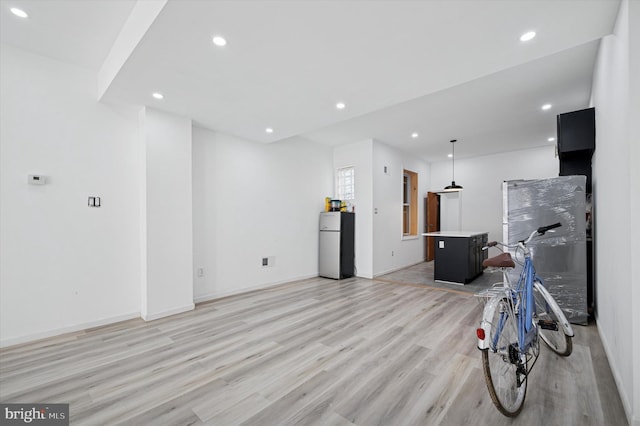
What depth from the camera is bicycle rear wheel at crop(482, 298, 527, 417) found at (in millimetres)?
1596

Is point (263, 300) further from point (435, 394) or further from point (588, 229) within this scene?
point (588, 229)

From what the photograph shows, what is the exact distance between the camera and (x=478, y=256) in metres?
5.74

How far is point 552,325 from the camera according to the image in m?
2.06

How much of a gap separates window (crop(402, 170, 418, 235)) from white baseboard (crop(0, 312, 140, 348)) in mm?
6496

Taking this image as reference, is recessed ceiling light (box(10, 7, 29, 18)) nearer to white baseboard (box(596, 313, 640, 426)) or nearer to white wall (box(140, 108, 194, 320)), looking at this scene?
white wall (box(140, 108, 194, 320))

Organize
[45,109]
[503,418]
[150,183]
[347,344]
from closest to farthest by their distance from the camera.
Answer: [503,418], [347,344], [45,109], [150,183]

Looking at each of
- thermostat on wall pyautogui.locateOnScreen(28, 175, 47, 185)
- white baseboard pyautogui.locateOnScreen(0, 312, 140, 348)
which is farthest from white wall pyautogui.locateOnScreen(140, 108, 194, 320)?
thermostat on wall pyautogui.locateOnScreen(28, 175, 47, 185)

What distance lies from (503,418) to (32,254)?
4323 mm

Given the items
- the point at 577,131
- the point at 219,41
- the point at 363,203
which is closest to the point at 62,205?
the point at 219,41

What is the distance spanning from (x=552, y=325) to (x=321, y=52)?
2868 mm

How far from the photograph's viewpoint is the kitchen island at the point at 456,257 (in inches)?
197

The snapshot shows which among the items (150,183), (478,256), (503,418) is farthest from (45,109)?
(478,256)

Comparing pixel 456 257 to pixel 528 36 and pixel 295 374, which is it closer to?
pixel 528 36

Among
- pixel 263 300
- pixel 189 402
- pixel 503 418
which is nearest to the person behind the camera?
pixel 503 418
